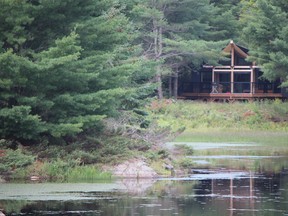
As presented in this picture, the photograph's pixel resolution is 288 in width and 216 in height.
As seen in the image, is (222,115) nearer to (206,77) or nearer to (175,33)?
(175,33)

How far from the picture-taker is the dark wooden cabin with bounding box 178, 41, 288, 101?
74.8 metres

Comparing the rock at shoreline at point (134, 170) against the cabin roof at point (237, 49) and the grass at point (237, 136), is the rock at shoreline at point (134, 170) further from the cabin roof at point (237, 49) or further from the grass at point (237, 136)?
the cabin roof at point (237, 49)

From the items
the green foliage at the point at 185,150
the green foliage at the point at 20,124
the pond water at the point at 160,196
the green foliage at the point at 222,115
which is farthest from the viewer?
the green foliage at the point at 222,115

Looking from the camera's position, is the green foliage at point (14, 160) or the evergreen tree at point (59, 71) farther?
the evergreen tree at point (59, 71)

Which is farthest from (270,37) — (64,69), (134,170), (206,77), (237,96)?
(64,69)

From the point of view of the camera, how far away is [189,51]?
71938 millimetres

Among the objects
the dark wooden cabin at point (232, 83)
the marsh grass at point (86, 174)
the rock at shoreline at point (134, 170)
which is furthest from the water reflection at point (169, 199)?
the dark wooden cabin at point (232, 83)

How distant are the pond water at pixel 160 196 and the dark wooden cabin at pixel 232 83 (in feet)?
128

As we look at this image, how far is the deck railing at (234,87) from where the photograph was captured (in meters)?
75.6

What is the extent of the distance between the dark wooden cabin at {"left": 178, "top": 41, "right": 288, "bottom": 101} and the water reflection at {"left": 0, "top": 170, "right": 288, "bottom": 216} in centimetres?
4119

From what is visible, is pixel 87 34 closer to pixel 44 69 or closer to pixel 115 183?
pixel 44 69

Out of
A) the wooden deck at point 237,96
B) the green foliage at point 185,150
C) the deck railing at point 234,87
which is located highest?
the deck railing at point 234,87

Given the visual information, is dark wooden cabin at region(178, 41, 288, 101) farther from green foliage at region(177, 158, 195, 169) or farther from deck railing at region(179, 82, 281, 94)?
green foliage at region(177, 158, 195, 169)

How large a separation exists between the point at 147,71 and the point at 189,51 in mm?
31049
